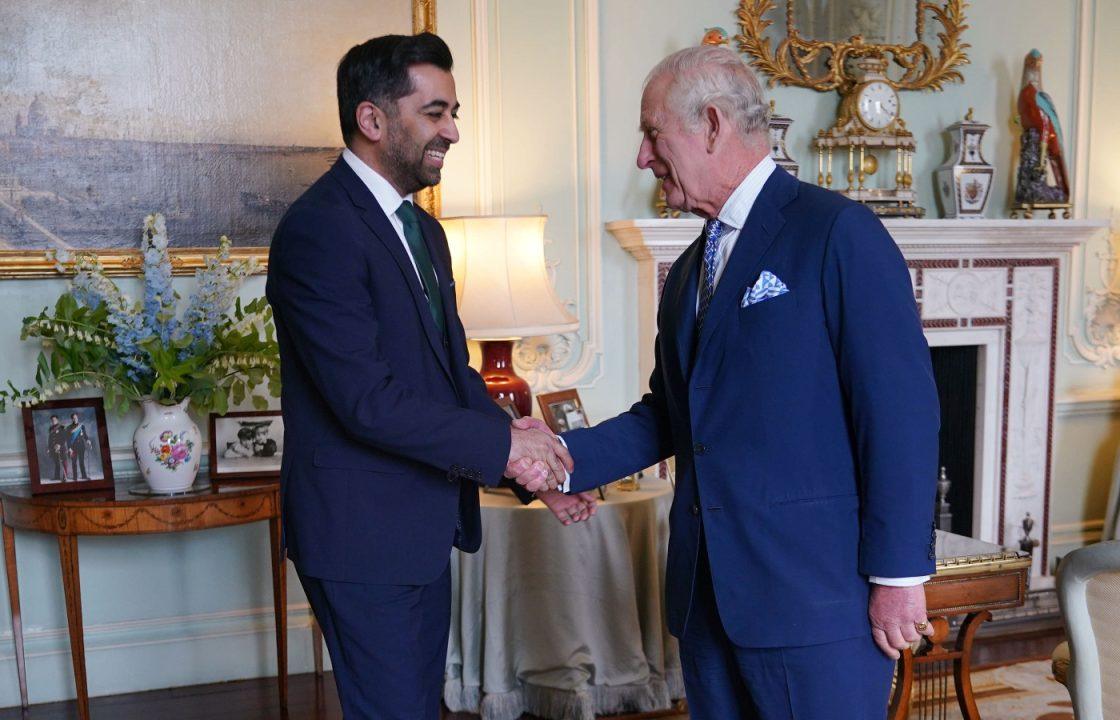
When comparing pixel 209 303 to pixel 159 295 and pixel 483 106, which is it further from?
pixel 483 106

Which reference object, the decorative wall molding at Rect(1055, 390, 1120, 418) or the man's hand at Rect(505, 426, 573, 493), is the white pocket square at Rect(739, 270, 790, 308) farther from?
the decorative wall molding at Rect(1055, 390, 1120, 418)

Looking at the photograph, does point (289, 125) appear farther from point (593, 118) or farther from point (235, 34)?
point (593, 118)

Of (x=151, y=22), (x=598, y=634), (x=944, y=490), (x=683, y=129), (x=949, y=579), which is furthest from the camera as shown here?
(x=944, y=490)

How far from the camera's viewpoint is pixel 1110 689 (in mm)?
2143

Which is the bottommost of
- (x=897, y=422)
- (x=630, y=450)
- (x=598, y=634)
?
(x=598, y=634)

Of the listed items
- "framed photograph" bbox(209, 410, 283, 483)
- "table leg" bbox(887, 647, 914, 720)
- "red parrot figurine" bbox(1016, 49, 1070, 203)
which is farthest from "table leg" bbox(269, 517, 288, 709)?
"red parrot figurine" bbox(1016, 49, 1070, 203)

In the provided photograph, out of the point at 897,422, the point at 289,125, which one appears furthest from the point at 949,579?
the point at 289,125

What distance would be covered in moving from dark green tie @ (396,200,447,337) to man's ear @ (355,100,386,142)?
0.48 feet

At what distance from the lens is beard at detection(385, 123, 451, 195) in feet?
7.04

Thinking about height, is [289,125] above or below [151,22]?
below

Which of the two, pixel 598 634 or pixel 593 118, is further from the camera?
pixel 593 118

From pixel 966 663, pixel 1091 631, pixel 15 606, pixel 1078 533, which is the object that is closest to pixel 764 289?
pixel 1091 631

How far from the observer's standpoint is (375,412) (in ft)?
6.40

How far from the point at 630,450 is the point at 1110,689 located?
102 cm
